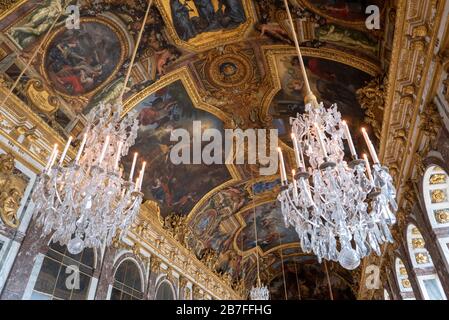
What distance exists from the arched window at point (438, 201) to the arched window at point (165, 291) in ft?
28.3

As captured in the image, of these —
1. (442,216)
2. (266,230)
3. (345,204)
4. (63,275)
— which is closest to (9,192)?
(63,275)

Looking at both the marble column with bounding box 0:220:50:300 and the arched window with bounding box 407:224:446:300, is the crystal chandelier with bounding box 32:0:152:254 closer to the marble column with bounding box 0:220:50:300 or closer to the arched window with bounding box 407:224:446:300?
the marble column with bounding box 0:220:50:300

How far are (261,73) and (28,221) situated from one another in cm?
745

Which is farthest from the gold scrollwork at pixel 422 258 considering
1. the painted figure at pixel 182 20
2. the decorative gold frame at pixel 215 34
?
the painted figure at pixel 182 20

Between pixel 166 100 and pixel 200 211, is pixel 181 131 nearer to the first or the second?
pixel 166 100

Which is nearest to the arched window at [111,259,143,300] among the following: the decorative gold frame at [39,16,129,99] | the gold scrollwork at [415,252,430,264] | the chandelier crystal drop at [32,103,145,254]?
the chandelier crystal drop at [32,103,145,254]

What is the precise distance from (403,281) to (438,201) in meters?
5.20

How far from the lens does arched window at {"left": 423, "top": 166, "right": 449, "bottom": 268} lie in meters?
6.27

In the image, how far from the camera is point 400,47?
5828 mm

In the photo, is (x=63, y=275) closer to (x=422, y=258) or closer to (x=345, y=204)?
(x=345, y=204)

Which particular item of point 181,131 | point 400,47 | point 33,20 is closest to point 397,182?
point 400,47

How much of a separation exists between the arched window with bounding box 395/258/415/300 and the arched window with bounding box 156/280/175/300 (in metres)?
8.34

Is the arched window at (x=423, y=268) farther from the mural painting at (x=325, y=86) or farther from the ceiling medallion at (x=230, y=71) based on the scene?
the ceiling medallion at (x=230, y=71)

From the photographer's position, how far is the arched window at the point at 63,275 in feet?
20.0
